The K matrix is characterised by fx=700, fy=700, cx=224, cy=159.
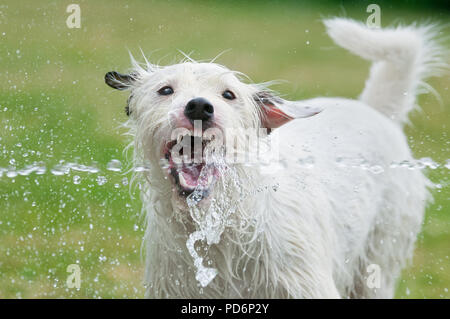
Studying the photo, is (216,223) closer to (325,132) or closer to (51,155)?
(325,132)

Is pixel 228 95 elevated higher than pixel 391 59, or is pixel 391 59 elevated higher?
pixel 391 59

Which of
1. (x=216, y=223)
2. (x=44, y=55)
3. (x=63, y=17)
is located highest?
(x=63, y=17)

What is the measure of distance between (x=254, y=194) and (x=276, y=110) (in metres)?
0.42

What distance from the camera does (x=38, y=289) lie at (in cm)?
428

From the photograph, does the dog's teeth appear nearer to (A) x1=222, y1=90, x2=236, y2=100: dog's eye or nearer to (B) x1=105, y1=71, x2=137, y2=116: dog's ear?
(A) x1=222, y1=90, x2=236, y2=100: dog's eye

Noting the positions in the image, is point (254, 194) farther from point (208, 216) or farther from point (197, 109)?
point (197, 109)

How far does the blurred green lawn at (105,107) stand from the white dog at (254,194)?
463 mm

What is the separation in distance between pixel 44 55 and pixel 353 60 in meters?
4.92

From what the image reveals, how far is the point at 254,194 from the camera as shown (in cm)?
301

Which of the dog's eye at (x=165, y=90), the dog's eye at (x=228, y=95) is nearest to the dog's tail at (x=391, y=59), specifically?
the dog's eye at (x=228, y=95)

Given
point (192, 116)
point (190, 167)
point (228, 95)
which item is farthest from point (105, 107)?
point (192, 116)

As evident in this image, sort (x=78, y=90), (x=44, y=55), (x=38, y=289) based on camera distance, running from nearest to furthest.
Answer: (x=38, y=289)
(x=78, y=90)
(x=44, y=55)

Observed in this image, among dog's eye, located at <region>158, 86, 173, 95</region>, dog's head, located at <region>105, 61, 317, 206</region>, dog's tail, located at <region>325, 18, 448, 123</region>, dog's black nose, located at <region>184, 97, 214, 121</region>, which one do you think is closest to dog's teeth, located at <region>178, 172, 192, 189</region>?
dog's head, located at <region>105, 61, 317, 206</region>
